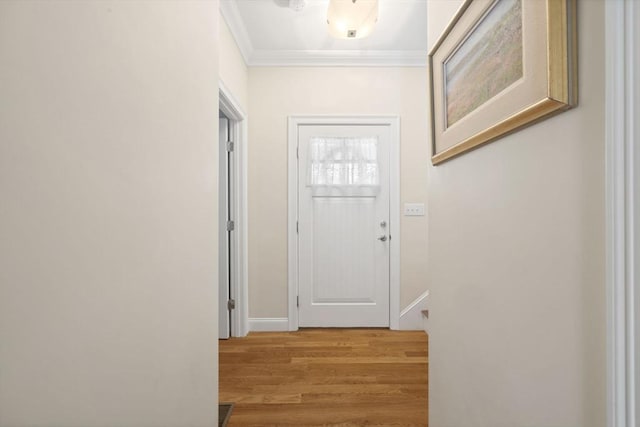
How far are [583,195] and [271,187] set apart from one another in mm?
2629

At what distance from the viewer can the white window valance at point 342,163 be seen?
303 cm

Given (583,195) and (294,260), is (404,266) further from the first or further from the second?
(583,195)

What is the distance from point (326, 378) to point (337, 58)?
2.66 meters

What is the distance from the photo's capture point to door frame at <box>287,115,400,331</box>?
9.89 ft

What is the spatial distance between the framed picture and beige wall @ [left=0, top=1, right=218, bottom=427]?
887mm

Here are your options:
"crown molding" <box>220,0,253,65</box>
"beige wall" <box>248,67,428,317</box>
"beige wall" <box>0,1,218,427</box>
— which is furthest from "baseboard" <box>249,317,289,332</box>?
"crown molding" <box>220,0,253,65</box>

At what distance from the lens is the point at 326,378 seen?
2.12 metres

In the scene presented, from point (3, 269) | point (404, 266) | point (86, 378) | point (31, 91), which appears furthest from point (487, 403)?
point (404, 266)

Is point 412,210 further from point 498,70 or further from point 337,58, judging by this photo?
point 498,70

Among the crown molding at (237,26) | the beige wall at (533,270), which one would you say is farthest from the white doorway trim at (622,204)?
the crown molding at (237,26)

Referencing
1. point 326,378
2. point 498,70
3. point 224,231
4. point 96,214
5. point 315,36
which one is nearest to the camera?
point 96,214

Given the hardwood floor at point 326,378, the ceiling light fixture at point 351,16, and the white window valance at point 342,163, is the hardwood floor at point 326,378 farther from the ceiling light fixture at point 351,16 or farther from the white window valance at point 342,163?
the ceiling light fixture at point 351,16

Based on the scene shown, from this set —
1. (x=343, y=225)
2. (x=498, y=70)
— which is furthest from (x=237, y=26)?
(x=498, y=70)

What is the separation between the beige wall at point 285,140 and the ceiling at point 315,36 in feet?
0.31
